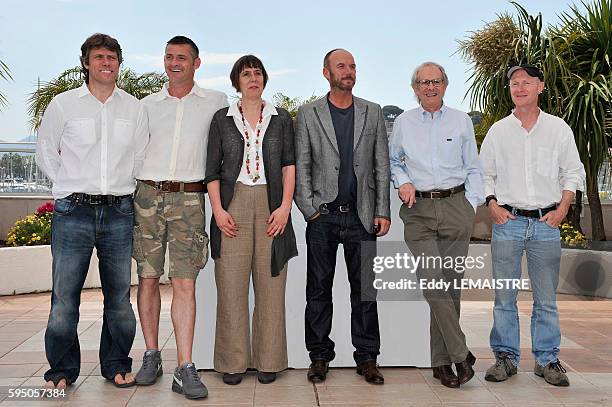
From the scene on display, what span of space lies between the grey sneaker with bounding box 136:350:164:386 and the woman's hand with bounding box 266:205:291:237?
1017 millimetres

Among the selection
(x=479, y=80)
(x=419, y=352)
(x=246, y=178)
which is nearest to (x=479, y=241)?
(x=479, y=80)

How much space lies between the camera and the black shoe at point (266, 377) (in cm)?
462

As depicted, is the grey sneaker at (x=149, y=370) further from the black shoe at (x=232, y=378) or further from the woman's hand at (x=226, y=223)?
the woman's hand at (x=226, y=223)

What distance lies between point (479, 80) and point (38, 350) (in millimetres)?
7726

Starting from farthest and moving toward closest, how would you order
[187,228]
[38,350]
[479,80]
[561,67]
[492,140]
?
[479,80], [561,67], [38,350], [492,140], [187,228]

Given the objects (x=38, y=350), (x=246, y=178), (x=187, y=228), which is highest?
(x=246, y=178)

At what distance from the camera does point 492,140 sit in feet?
15.6

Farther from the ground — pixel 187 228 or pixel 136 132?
pixel 136 132

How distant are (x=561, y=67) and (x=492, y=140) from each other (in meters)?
5.90

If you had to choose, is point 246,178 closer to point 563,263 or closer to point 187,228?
point 187,228

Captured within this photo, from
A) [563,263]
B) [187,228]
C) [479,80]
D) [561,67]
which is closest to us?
[187,228]

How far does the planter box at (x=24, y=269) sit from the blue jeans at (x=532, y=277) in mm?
5380

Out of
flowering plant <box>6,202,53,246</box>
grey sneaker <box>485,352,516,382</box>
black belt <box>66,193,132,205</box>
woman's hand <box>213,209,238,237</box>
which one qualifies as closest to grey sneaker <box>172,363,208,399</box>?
woman's hand <box>213,209,238,237</box>

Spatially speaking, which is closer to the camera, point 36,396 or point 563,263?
point 36,396
